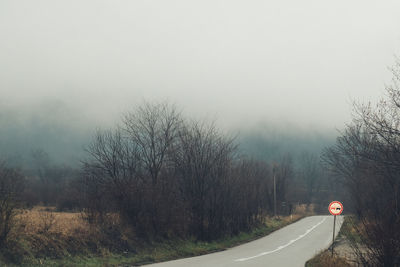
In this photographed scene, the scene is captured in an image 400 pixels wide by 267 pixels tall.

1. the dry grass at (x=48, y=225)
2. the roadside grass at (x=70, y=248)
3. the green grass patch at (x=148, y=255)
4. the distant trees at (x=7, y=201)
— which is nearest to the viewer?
the distant trees at (x=7, y=201)

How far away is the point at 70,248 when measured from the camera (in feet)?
52.8

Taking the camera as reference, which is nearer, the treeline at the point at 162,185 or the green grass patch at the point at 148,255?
the green grass patch at the point at 148,255

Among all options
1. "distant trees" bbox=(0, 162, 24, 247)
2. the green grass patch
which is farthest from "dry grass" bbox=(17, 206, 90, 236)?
the green grass patch

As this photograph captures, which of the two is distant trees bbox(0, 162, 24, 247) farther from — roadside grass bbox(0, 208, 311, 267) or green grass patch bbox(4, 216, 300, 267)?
green grass patch bbox(4, 216, 300, 267)

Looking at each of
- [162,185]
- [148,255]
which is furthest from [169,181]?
[148,255]

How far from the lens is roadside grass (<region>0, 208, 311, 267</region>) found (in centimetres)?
1426

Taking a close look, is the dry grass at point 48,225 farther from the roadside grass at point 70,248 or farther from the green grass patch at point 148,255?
the green grass patch at point 148,255

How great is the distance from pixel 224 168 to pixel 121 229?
8518mm

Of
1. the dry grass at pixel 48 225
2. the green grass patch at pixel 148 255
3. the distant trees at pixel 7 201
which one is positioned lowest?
the green grass patch at pixel 148 255

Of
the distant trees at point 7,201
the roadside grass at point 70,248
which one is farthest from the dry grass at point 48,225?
the distant trees at point 7,201

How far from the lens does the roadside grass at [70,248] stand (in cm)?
1426

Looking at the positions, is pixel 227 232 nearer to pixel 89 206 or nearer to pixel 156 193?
pixel 156 193

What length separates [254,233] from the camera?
3144cm

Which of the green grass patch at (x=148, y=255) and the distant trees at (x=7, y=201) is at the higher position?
the distant trees at (x=7, y=201)
